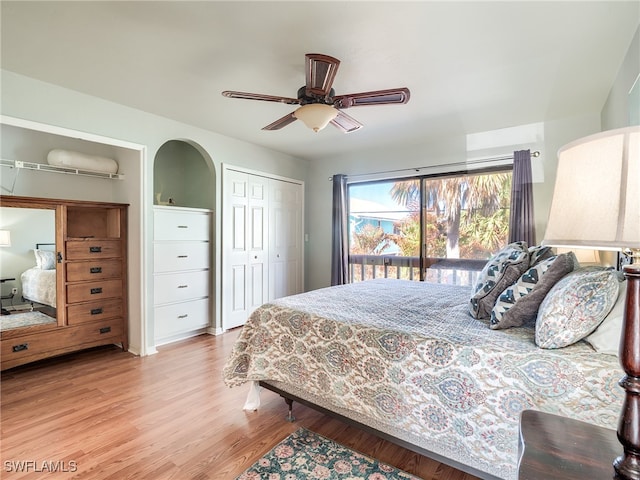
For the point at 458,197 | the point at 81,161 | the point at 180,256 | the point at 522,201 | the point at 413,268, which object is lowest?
the point at 413,268

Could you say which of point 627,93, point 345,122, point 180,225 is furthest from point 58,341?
point 627,93

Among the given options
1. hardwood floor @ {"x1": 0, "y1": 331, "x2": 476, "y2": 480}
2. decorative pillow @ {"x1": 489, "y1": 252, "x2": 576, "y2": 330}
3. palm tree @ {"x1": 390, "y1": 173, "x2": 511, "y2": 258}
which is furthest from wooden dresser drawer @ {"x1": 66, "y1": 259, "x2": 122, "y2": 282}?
palm tree @ {"x1": 390, "y1": 173, "x2": 511, "y2": 258}

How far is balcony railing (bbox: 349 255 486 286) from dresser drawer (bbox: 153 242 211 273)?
85.7 inches

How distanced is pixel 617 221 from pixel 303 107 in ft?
6.34

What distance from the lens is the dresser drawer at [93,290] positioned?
3.07 m

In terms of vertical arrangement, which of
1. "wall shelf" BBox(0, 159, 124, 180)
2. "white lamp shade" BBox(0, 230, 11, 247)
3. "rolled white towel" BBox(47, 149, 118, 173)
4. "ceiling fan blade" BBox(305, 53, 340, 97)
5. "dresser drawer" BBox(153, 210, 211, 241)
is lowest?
"white lamp shade" BBox(0, 230, 11, 247)

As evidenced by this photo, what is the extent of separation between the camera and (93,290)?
321 cm

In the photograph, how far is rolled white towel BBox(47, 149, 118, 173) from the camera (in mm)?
3131

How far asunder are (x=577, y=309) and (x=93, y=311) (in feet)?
12.8

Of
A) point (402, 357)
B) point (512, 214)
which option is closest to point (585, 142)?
point (402, 357)

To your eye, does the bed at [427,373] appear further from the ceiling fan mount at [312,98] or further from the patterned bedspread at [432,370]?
the ceiling fan mount at [312,98]

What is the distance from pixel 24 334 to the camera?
2.77 m

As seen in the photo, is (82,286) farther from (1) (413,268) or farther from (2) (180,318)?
(1) (413,268)

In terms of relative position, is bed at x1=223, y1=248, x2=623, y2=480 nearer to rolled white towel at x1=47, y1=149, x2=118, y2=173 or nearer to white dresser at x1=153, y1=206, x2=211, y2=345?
white dresser at x1=153, y1=206, x2=211, y2=345
